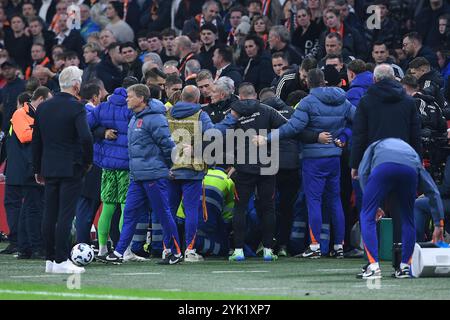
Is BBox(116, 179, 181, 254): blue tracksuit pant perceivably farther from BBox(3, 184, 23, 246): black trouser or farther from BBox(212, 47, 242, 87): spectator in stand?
BBox(212, 47, 242, 87): spectator in stand

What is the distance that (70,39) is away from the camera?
993 inches

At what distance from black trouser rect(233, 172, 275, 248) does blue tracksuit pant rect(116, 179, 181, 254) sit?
1.20 meters

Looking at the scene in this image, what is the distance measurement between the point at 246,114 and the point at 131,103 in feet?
5.56

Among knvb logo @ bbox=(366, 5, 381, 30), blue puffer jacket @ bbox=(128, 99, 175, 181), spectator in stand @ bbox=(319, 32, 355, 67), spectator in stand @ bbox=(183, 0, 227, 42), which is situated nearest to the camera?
blue puffer jacket @ bbox=(128, 99, 175, 181)

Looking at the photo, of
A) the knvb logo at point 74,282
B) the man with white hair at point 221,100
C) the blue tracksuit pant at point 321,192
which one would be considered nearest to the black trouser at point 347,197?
the blue tracksuit pant at point 321,192

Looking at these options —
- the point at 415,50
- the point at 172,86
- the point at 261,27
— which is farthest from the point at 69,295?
the point at 261,27

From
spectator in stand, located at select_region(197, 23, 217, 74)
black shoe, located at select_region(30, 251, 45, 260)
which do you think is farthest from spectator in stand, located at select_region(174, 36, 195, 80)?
black shoe, located at select_region(30, 251, 45, 260)

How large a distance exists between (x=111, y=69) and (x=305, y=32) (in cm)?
323

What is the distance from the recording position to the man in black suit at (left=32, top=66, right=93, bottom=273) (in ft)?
44.7

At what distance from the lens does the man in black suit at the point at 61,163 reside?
44.7ft

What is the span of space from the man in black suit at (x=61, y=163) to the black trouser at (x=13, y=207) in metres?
3.98

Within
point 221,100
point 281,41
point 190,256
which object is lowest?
point 190,256

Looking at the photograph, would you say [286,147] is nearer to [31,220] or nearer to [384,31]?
[31,220]
